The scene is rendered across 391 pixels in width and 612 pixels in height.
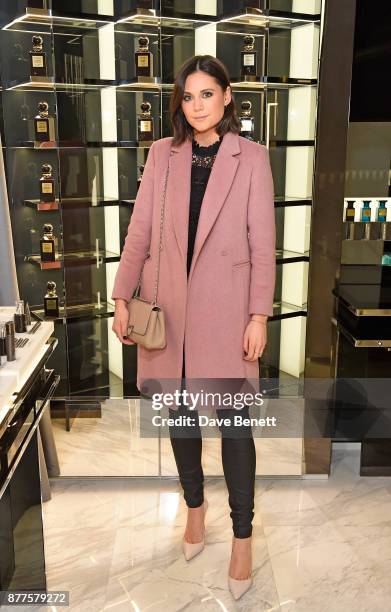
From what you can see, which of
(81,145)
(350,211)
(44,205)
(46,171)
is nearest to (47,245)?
(44,205)

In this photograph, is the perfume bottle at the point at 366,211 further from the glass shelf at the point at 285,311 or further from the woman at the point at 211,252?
the woman at the point at 211,252

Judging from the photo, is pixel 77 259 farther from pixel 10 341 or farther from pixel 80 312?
pixel 10 341

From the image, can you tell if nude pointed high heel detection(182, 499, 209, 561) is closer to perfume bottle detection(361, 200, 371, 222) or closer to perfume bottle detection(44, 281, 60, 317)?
perfume bottle detection(44, 281, 60, 317)

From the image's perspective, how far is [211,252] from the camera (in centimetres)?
178

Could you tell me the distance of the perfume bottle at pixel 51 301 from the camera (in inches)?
108

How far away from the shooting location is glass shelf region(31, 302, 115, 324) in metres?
2.76

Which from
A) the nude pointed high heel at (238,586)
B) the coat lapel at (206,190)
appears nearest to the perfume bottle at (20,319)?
the coat lapel at (206,190)

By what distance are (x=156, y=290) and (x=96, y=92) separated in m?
1.14

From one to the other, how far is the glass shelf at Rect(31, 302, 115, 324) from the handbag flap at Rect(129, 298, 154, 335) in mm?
948

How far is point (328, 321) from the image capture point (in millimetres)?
2549

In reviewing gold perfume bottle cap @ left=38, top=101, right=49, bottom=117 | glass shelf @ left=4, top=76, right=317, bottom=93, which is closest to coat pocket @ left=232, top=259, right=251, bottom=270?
glass shelf @ left=4, top=76, right=317, bottom=93

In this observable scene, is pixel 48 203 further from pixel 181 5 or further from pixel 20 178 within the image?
pixel 181 5

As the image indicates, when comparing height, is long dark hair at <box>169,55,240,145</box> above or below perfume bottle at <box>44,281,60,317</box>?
above

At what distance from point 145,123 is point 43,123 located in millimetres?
412
